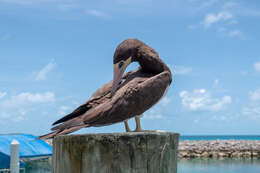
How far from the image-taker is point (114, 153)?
7.66 ft

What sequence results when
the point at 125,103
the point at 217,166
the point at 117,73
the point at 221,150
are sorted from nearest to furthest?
1. the point at 125,103
2. the point at 117,73
3. the point at 217,166
4. the point at 221,150

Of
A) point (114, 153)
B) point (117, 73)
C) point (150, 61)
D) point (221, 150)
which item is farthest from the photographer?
point (221, 150)

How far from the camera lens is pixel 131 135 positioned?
2.37 metres

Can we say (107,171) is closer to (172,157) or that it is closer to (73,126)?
(172,157)

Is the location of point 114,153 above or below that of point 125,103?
below

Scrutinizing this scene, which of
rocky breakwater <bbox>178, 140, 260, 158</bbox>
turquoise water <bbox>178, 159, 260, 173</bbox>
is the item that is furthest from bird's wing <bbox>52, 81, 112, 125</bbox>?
rocky breakwater <bbox>178, 140, 260, 158</bbox>

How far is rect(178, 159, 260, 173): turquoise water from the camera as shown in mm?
21964

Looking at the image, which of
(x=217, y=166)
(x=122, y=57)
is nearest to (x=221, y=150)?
(x=217, y=166)

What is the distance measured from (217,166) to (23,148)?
15.2 meters

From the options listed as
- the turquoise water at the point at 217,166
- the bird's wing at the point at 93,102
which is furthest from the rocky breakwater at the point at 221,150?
the bird's wing at the point at 93,102

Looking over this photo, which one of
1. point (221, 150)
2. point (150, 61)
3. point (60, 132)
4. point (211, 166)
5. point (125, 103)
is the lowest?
point (211, 166)

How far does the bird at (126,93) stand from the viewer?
3080 millimetres

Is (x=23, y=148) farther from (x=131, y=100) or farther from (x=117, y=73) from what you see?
(x=131, y=100)

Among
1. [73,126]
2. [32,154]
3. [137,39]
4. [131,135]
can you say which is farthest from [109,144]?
[32,154]
